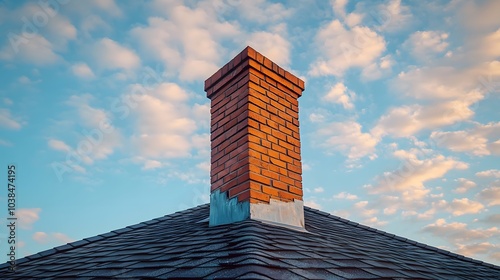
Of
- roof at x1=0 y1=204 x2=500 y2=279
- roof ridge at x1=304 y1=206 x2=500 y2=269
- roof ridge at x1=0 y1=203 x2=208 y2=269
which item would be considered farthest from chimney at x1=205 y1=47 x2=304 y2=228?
roof ridge at x1=304 y1=206 x2=500 y2=269

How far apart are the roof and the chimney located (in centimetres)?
24

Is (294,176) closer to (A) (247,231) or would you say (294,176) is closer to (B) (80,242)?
(A) (247,231)

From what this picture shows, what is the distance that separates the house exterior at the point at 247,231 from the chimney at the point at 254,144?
0.04 ft

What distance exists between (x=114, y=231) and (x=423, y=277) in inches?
157

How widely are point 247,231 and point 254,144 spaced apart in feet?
3.26

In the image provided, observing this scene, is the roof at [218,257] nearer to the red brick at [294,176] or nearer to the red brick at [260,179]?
the red brick at [260,179]

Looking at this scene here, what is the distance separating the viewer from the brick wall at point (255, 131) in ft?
12.5

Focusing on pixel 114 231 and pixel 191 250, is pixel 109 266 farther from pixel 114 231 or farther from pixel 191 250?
pixel 114 231

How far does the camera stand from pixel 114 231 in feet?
17.2

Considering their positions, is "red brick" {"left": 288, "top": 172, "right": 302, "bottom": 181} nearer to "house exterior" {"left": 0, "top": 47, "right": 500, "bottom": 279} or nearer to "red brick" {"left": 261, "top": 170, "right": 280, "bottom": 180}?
"house exterior" {"left": 0, "top": 47, "right": 500, "bottom": 279}

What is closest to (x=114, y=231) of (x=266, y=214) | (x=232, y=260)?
(x=266, y=214)

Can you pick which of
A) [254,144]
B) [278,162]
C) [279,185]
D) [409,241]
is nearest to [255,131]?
[254,144]

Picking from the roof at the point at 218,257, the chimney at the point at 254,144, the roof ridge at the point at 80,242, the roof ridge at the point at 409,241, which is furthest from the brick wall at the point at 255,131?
the roof ridge at the point at 409,241

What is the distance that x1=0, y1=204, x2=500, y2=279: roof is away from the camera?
2414mm
